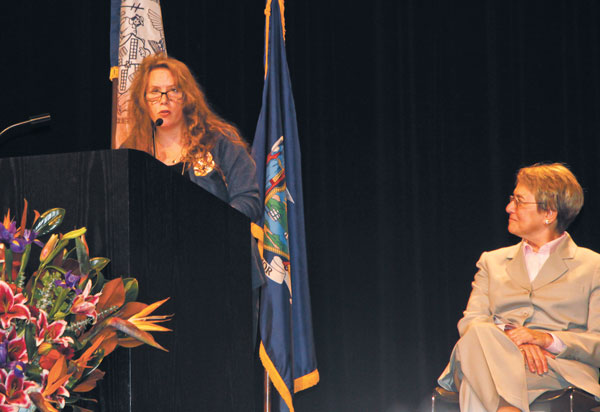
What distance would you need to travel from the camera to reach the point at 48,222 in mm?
1002

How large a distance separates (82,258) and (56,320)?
9 cm

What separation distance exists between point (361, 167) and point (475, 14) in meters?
0.99

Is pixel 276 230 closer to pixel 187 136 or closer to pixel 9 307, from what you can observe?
pixel 187 136

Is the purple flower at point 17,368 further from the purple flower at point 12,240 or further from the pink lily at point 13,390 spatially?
the purple flower at point 12,240

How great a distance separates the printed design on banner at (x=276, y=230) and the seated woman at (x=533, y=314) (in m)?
0.83

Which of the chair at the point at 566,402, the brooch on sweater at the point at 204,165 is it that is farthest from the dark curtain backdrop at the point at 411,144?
the brooch on sweater at the point at 204,165

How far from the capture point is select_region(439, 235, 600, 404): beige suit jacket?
2.55m

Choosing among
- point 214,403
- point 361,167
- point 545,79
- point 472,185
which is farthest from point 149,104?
point 545,79

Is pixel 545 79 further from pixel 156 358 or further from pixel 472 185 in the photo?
pixel 156 358

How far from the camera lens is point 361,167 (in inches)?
153

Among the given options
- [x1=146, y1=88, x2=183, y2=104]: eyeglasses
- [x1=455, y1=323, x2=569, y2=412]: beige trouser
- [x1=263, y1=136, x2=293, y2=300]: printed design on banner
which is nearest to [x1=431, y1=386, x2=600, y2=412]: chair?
[x1=455, y1=323, x2=569, y2=412]: beige trouser

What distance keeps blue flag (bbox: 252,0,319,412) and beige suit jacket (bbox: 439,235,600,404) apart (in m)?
Answer: 0.74

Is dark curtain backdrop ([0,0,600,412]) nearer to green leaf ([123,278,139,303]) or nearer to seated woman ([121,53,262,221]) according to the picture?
seated woman ([121,53,262,221])

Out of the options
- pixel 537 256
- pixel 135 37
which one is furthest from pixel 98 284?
pixel 135 37
